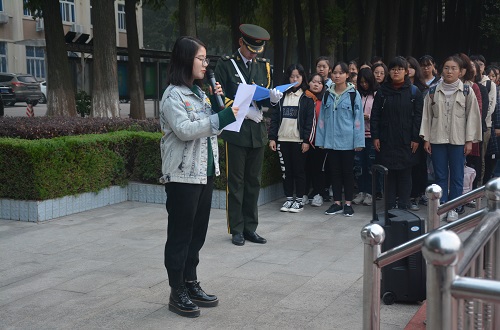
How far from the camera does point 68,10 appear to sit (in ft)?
149

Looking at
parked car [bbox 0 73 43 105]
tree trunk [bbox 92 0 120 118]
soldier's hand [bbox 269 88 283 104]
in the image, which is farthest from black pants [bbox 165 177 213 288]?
parked car [bbox 0 73 43 105]

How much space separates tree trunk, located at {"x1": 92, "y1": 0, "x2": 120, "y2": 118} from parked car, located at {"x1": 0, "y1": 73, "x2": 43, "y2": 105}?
22720 mm

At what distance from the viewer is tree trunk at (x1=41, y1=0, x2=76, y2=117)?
14.2 meters

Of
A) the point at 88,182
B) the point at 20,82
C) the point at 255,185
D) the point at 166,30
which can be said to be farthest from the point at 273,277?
the point at 166,30

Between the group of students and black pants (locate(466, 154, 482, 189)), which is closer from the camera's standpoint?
the group of students

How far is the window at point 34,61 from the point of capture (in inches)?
1783

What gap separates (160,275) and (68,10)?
42.8 m

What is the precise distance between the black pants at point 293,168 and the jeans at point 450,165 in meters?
1.60

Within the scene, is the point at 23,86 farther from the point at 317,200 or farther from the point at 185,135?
the point at 185,135

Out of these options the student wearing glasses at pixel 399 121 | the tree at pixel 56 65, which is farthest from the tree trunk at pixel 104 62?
the student wearing glasses at pixel 399 121

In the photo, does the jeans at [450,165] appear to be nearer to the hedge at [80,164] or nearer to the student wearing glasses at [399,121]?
the student wearing glasses at [399,121]

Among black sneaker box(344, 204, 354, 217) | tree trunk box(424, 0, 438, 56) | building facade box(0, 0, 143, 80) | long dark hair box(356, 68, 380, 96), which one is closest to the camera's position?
black sneaker box(344, 204, 354, 217)

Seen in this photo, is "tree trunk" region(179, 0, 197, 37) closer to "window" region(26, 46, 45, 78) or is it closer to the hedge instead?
the hedge

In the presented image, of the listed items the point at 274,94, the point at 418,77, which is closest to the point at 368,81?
the point at 418,77
